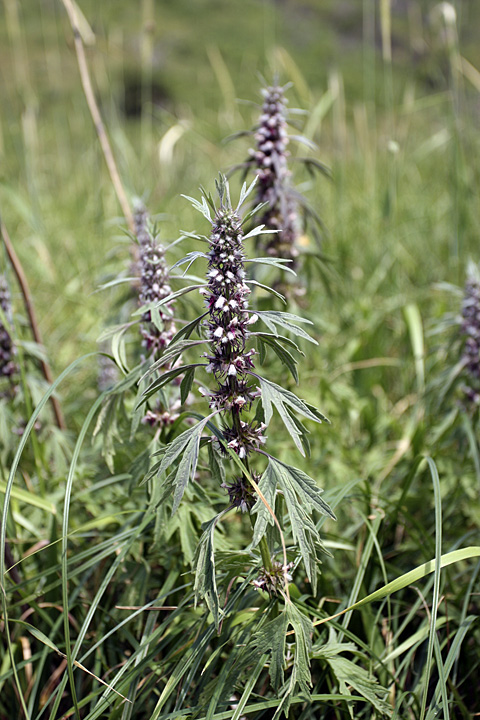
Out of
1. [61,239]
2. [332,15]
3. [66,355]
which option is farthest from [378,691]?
[332,15]

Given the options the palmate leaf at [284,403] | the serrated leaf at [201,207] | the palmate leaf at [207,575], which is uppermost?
the serrated leaf at [201,207]

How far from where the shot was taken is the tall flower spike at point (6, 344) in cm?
208

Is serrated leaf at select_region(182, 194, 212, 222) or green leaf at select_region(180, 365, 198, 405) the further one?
green leaf at select_region(180, 365, 198, 405)

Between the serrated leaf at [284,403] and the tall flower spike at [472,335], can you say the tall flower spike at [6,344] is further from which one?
the tall flower spike at [472,335]

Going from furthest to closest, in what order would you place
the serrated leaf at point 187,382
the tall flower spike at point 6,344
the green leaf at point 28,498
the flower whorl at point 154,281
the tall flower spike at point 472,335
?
the tall flower spike at point 472,335 < the tall flower spike at point 6,344 < the green leaf at point 28,498 < the flower whorl at point 154,281 < the serrated leaf at point 187,382

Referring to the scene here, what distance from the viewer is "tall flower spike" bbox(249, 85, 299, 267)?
213cm

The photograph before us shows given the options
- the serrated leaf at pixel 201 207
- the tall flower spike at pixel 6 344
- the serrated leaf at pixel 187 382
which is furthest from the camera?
the tall flower spike at pixel 6 344

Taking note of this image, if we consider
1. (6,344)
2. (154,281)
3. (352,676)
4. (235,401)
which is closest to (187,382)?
(235,401)

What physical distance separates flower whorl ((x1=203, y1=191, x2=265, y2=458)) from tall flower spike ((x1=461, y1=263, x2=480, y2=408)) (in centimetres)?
128

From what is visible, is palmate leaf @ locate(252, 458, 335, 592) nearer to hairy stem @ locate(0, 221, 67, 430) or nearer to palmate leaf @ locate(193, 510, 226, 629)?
palmate leaf @ locate(193, 510, 226, 629)

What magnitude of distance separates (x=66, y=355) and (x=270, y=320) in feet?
7.89

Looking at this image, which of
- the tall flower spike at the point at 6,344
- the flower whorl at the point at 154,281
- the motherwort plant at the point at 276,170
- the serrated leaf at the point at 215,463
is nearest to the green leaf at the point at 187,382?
the serrated leaf at the point at 215,463

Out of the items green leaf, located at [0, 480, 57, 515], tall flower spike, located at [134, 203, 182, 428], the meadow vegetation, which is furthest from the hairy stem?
tall flower spike, located at [134, 203, 182, 428]

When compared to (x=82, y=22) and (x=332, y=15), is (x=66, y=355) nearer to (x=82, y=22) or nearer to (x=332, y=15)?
(x=82, y=22)
